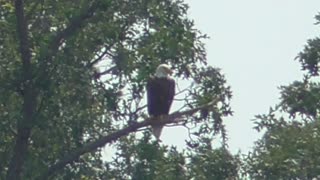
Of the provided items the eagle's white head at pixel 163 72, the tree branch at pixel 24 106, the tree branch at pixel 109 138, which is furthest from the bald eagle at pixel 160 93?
the tree branch at pixel 24 106

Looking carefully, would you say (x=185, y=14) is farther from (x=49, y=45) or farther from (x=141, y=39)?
(x=49, y=45)

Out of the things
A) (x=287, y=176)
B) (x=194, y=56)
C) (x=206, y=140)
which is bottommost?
(x=287, y=176)

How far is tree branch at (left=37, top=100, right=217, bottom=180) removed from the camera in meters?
14.8

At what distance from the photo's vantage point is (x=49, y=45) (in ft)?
55.6

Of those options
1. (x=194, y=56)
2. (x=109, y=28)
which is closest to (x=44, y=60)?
(x=109, y=28)

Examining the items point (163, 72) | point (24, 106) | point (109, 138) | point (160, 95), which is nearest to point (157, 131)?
point (160, 95)

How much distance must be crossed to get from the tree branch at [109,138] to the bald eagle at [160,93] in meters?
0.63

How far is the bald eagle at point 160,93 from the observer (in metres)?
16.7

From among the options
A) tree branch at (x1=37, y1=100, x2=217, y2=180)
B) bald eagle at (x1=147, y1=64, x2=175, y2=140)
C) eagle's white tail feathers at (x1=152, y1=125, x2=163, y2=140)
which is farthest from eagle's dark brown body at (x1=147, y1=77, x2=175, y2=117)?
tree branch at (x1=37, y1=100, x2=217, y2=180)

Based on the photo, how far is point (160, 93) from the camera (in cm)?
1683

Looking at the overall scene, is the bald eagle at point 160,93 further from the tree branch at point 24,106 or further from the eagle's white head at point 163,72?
the tree branch at point 24,106

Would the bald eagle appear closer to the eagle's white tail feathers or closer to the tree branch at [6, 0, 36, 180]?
the eagle's white tail feathers

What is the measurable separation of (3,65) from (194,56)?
7.87 ft

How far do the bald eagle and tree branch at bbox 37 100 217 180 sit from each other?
0.63 metres
